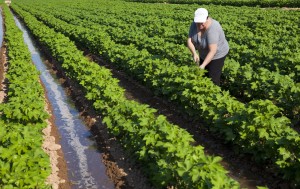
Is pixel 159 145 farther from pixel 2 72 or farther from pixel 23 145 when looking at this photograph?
pixel 2 72

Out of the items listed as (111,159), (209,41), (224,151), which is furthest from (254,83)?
(111,159)

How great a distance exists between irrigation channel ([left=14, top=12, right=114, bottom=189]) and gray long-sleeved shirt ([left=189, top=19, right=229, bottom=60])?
288 cm

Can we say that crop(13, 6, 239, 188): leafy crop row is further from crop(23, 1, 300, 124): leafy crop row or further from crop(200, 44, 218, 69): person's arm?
crop(23, 1, 300, 124): leafy crop row

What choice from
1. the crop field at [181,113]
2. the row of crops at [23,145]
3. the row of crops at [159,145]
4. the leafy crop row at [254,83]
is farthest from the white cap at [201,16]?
the row of crops at [23,145]

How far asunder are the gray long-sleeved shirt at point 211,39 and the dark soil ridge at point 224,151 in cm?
155

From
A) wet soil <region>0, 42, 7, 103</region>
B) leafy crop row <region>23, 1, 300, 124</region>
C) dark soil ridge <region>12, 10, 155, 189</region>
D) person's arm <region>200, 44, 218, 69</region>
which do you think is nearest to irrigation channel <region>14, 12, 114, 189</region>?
dark soil ridge <region>12, 10, 155, 189</region>

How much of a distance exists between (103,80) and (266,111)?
4290 millimetres

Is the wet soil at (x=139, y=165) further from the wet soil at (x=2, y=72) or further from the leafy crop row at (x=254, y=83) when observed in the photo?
the wet soil at (x=2, y=72)

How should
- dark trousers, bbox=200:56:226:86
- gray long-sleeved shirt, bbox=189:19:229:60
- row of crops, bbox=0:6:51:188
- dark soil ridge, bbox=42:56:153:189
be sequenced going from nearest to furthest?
row of crops, bbox=0:6:51:188 → dark soil ridge, bbox=42:56:153:189 → gray long-sleeved shirt, bbox=189:19:229:60 → dark trousers, bbox=200:56:226:86

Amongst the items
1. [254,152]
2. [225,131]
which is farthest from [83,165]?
[254,152]

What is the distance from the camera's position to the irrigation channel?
5.88m

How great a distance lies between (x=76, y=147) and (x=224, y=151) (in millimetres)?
2939

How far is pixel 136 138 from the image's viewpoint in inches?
222

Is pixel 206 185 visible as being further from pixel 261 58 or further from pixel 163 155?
pixel 261 58
